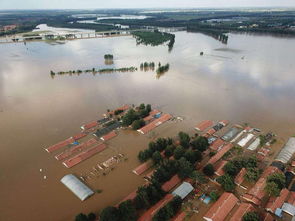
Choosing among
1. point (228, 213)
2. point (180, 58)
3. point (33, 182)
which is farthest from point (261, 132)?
point (180, 58)

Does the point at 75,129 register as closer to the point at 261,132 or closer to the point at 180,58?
the point at 261,132

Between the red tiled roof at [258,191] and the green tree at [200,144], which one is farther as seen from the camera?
the green tree at [200,144]

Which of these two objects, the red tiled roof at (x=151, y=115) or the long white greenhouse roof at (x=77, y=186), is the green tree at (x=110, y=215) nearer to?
the long white greenhouse roof at (x=77, y=186)

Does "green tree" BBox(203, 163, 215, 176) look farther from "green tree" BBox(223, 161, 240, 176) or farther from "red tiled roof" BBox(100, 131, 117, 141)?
"red tiled roof" BBox(100, 131, 117, 141)

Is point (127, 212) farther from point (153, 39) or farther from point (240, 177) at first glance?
point (153, 39)

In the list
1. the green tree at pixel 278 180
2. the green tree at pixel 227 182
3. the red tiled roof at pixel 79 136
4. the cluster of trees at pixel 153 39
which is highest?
the cluster of trees at pixel 153 39

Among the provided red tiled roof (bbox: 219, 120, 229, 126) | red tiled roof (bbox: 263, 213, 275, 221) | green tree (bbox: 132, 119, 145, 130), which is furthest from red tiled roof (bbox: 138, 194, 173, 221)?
red tiled roof (bbox: 219, 120, 229, 126)

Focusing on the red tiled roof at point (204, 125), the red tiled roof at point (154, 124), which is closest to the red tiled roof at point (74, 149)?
the red tiled roof at point (154, 124)
